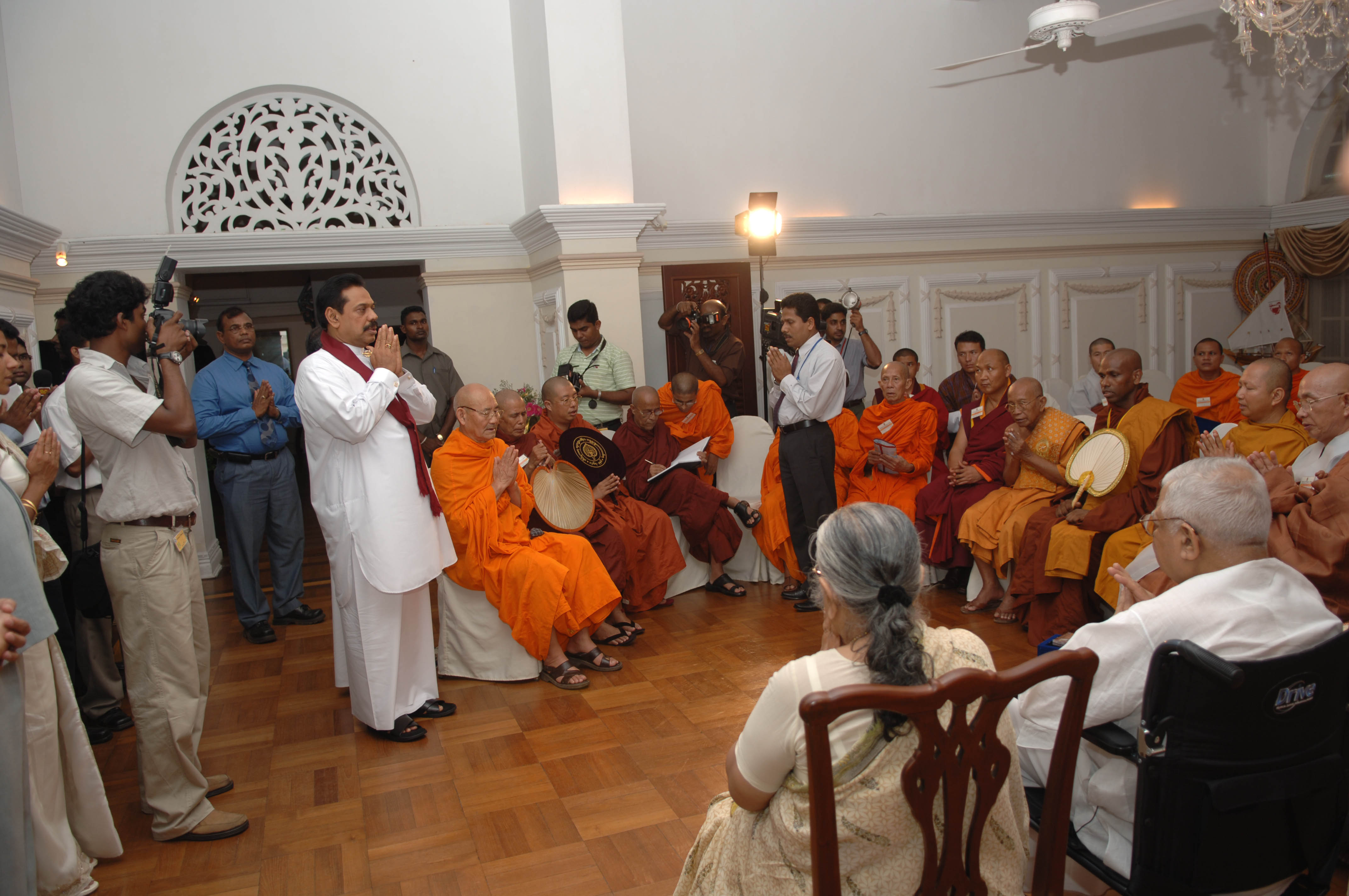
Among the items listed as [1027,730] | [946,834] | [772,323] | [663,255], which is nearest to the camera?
[946,834]

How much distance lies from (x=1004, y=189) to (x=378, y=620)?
23.1 feet

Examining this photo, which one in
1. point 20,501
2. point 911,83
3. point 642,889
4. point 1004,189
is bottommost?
point 642,889

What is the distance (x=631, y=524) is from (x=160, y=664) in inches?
98.0

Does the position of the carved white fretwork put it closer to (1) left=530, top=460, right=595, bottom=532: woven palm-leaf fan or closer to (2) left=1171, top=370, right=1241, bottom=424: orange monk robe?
(1) left=530, top=460, right=595, bottom=532: woven palm-leaf fan

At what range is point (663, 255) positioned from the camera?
7.17 m

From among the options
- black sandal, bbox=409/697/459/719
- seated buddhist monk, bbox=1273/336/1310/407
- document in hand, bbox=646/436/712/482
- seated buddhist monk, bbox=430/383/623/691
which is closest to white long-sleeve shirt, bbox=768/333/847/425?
document in hand, bbox=646/436/712/482

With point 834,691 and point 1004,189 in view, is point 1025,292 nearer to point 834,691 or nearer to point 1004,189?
point 1004,189

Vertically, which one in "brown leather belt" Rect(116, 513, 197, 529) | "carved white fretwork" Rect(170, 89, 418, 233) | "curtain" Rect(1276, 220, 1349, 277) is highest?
"carved white fretwork" Rect(170, 89, 418, 233)

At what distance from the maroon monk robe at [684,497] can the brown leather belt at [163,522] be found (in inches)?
101

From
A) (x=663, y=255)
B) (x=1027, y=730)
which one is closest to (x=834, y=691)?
(x=1027, y=730)

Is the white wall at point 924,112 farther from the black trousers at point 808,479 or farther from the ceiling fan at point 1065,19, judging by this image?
the black trousers at point 808,479

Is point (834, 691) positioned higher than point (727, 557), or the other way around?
point (834, 691)

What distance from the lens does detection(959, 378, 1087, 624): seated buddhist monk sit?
4.45m

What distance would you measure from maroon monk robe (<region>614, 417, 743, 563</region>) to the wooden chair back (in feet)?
12.1
